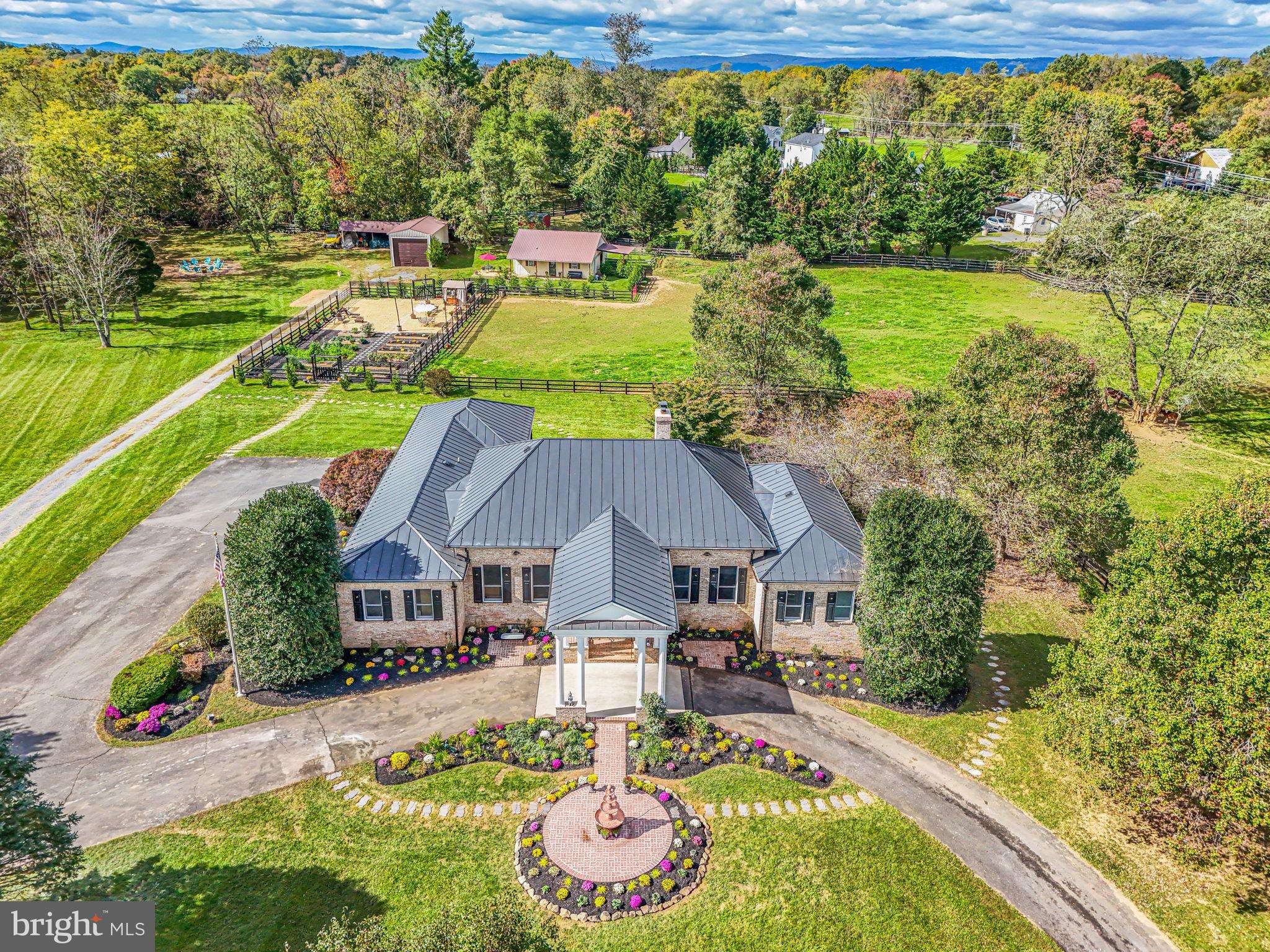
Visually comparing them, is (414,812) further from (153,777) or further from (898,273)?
(898,273)

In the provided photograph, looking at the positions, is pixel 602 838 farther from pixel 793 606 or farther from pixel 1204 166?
pixel 1204 166

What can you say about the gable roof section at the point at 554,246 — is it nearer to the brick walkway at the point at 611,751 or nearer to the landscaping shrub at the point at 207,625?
the landscaping shrub at the point at 207,625

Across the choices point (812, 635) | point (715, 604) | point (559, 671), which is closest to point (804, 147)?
point (715, 604)

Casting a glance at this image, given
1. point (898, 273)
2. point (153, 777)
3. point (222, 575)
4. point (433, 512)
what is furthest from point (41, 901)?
point (898, 273)

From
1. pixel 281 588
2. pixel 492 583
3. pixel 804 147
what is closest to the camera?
pixel 281 588

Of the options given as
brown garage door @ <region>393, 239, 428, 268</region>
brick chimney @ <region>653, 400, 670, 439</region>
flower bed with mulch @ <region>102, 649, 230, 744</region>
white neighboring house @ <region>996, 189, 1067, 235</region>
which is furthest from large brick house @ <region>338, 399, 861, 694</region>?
white neighboring house @ <region>996, 189, 1067, 235</region>
